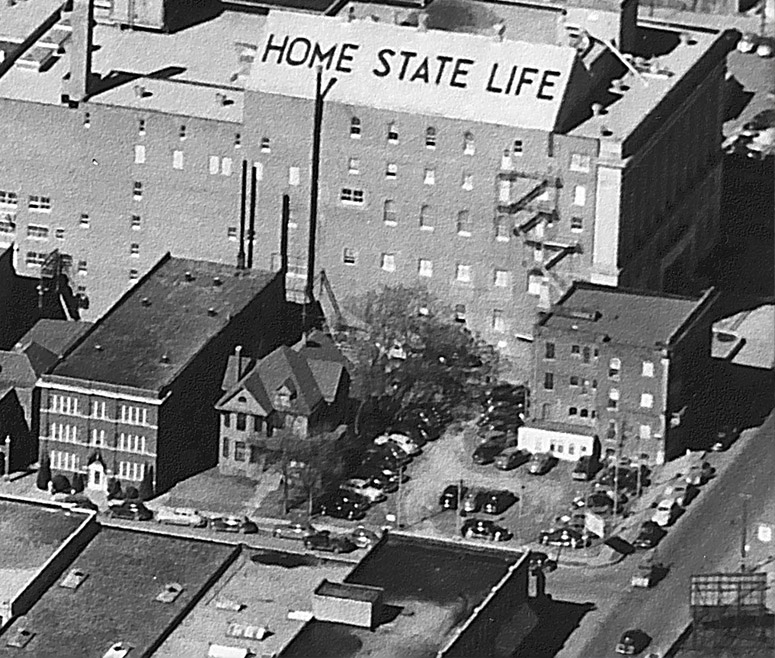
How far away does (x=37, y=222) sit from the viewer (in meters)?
22.4

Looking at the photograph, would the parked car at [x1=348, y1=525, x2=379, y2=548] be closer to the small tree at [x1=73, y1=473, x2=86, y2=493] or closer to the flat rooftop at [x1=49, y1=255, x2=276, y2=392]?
the flat rooftop at [x1=49, y1=255, x2=276, y2=392]

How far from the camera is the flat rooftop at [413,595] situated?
21094mm

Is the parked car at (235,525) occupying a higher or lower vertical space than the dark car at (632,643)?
higher

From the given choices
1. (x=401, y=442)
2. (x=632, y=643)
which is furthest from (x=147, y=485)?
(x=632, y=643)

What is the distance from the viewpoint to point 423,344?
22078 millimetres

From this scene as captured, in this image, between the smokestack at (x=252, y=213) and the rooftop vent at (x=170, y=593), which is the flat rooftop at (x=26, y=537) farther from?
the smokestack at (x=252, y=213)

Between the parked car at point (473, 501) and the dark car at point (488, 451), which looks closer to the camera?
the parked car at point (473, 501)

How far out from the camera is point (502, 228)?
21.9 m

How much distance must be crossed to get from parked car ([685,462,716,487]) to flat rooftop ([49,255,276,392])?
150 cm

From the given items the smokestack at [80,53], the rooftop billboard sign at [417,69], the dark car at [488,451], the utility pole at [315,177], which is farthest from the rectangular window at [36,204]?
the dark car at [488,451]

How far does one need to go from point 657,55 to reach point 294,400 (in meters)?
1.69

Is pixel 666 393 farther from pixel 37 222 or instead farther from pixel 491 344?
pixel 37 222

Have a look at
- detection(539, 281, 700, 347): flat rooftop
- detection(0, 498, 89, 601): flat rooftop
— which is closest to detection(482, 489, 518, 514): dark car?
detection(539, 281, 700, 347): flat rooftop

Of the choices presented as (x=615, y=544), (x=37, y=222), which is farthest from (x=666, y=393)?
(x=37, y=222)
